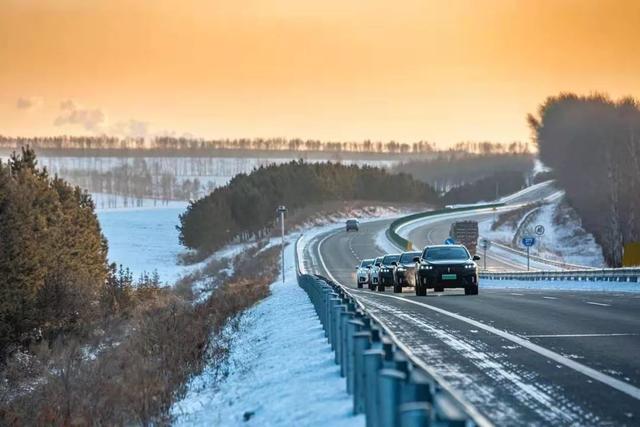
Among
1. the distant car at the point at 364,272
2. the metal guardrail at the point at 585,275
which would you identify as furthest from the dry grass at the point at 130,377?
the metal guardrail at the point at 585,275

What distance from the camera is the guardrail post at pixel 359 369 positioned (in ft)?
25.3

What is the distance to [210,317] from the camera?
29.7 meters

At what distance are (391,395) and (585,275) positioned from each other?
35077 millimetres

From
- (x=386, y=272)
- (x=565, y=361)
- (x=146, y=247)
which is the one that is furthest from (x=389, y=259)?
(x=146, y=247)

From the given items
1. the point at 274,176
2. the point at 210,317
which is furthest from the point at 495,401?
the point at 274,176

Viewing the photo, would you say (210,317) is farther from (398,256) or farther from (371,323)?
(371,323)

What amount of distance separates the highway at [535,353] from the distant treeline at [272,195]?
91234 mm

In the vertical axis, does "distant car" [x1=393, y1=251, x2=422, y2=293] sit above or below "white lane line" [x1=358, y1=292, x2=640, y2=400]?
below

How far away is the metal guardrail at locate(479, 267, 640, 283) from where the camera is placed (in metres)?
32.9

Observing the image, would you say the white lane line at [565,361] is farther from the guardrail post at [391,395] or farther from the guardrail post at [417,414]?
the guardrail post at [417,414]

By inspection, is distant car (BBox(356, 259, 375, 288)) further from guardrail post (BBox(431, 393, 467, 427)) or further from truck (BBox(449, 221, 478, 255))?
guardrail post (BBox(431, 393, 467, 427))

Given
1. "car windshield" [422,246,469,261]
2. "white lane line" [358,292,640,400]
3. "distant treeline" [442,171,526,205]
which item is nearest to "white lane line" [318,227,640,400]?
"white lane line" [358,292,640,400]

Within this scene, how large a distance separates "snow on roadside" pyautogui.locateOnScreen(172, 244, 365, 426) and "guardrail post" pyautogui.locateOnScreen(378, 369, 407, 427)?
2841mm

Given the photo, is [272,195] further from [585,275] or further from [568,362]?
[568,362]
